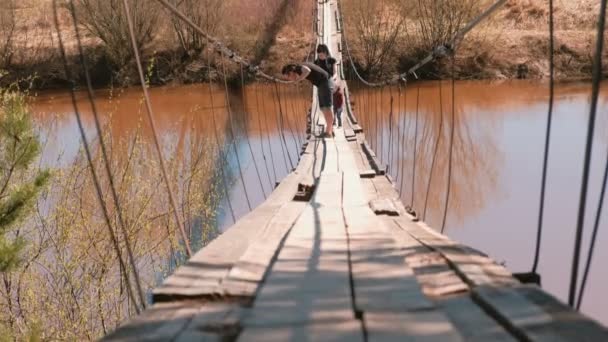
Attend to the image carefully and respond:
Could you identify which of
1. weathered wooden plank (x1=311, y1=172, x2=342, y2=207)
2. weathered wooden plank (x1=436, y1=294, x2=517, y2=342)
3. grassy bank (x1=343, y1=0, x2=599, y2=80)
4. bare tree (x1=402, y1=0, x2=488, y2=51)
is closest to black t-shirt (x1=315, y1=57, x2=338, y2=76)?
weathered wooden plank (x1=311, y1=172, x2=342, y2=207)

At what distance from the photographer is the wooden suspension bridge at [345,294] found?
0.92 metres

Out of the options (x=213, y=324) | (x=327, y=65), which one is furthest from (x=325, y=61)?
(x=213, y=324)

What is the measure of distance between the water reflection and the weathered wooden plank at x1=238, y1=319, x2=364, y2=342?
2767 mm

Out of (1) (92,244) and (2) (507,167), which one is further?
(2) (507,167)

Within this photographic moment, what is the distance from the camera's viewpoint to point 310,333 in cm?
94

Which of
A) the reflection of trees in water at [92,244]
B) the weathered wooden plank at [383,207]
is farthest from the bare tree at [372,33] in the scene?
the weathered wooden plank at [383,207]

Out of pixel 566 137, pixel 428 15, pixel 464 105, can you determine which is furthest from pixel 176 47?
pixel 566 137

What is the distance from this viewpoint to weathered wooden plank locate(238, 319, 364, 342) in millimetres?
917

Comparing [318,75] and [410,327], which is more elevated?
[318,75]

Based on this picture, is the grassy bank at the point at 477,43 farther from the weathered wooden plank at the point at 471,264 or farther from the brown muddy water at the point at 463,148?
the weathered wooden plank at the point at 471,264

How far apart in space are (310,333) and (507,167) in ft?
23.5

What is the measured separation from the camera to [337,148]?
4125mm

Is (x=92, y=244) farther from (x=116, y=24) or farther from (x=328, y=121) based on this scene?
(x=116, y=24)

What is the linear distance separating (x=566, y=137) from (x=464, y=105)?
10.1ft
